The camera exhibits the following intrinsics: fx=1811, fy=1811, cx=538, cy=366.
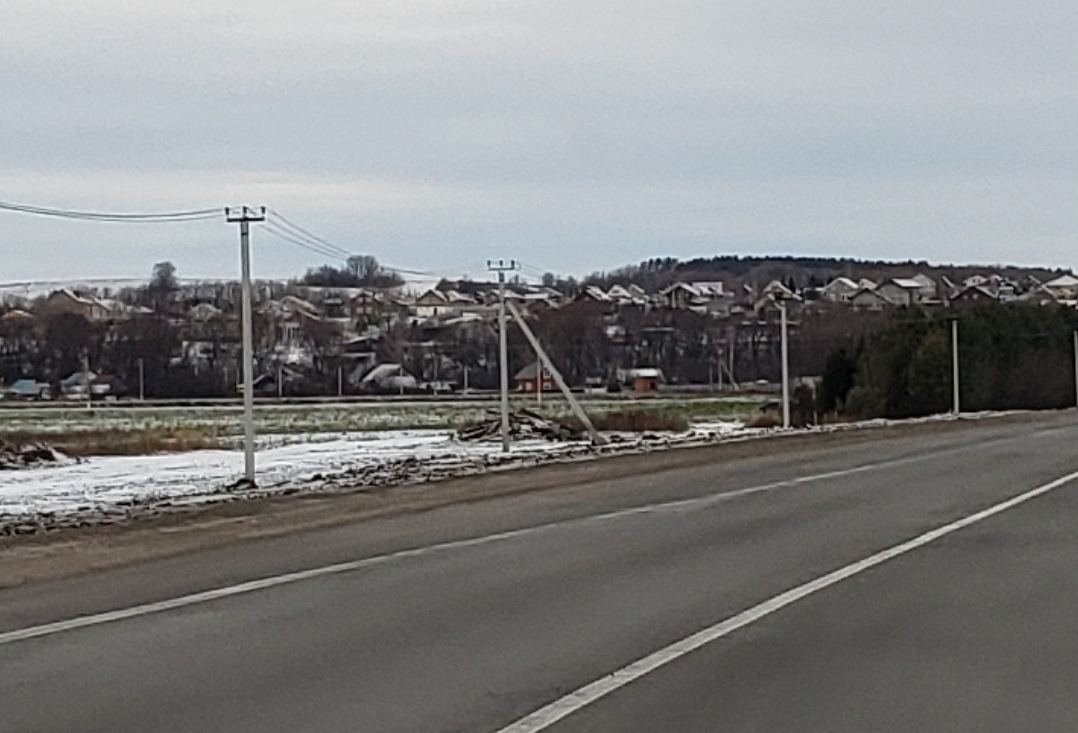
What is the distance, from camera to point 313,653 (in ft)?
37.0

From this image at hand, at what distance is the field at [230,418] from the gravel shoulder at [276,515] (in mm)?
22180

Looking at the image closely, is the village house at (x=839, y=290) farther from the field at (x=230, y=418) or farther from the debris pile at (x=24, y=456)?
the debris pile at (x=24, y=456)

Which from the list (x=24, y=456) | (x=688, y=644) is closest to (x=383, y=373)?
(x=24, y=456)

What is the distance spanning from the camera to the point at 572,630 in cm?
1235

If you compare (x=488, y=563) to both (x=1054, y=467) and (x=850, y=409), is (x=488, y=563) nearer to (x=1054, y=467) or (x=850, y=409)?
(x=1054, y=467)

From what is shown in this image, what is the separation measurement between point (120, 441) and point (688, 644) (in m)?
47.7

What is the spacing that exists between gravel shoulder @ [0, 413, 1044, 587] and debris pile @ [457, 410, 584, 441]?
17.3m

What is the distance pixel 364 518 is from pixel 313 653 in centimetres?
1183

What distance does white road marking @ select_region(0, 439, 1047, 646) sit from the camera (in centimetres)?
1262

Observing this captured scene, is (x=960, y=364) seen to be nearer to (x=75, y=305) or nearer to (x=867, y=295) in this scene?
(x=75, y=305)

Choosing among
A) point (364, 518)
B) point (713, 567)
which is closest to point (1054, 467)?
point (364, 518)

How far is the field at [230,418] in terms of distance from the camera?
57969mm

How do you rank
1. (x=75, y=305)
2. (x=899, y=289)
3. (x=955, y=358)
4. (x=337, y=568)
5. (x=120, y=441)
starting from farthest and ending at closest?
(x=899, y=289) → (x=75, y=305) → (x=955, y=358) → (x=120, y=441) → (x=337, y=568)

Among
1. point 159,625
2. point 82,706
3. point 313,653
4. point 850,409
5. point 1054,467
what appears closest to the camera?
point 82,706
